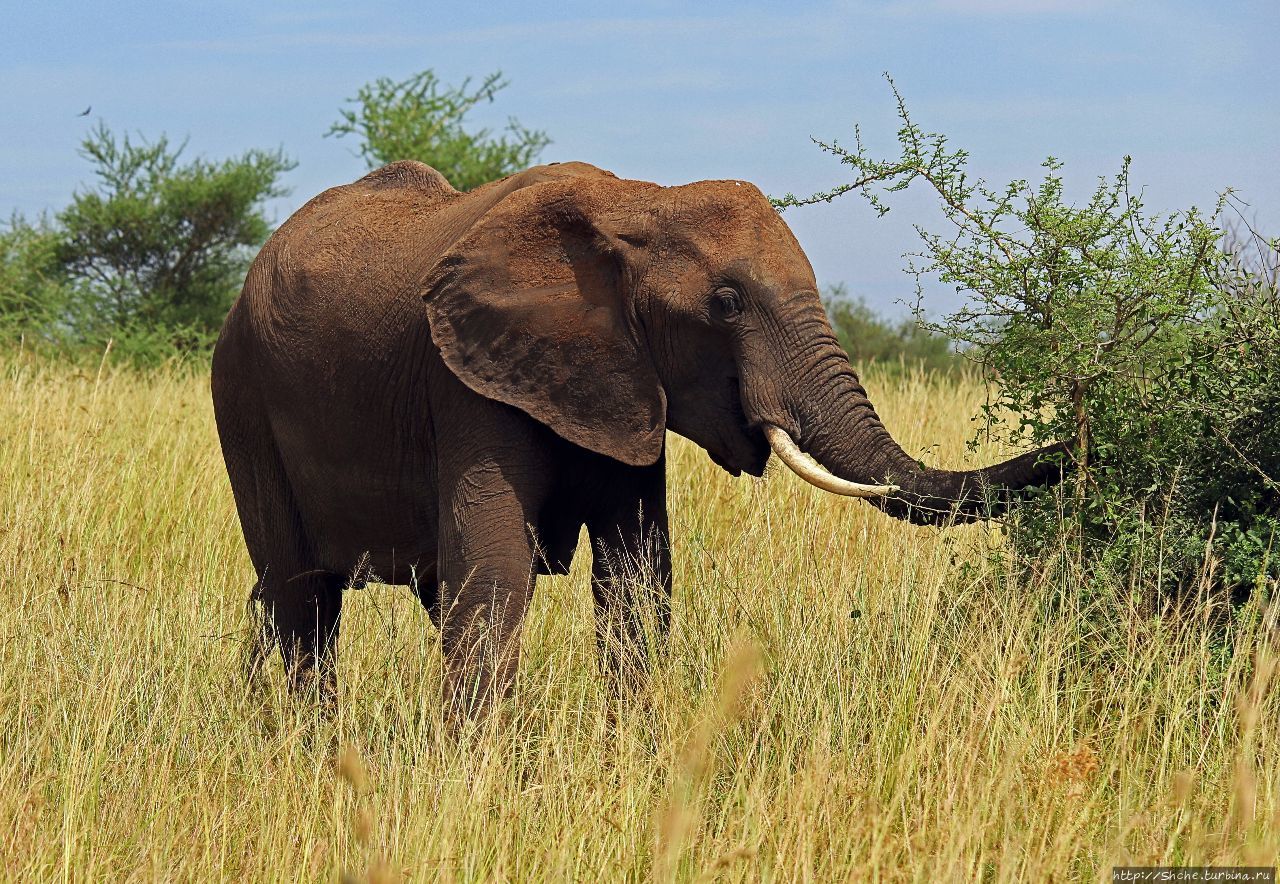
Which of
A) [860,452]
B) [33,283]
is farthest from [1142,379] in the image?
[33,283]

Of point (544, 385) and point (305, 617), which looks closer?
point (544, 385)

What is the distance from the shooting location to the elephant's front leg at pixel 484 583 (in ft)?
15.7

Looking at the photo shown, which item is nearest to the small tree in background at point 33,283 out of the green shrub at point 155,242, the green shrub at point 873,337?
the green shrub at point 155,242

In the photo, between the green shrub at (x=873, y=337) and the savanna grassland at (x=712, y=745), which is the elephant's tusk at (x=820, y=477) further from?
the green shrub at (x=873, y=337)

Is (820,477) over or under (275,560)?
over

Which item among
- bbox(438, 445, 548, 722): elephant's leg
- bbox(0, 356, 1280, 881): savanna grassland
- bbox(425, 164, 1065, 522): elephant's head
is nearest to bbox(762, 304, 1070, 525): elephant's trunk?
bbox(425, 164, 1065, 522): elephant's head

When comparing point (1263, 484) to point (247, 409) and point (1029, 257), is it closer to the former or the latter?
point (1029, 257)

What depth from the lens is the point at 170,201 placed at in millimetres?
23328

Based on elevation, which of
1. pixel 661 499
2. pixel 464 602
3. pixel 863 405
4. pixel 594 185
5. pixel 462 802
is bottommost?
pixel 462 802

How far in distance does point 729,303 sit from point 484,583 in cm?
113

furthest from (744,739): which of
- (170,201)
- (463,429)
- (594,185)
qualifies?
(170,201)

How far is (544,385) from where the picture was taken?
16.2ft

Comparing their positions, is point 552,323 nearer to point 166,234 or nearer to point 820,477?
point 820,477

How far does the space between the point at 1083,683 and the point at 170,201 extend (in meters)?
20.7
